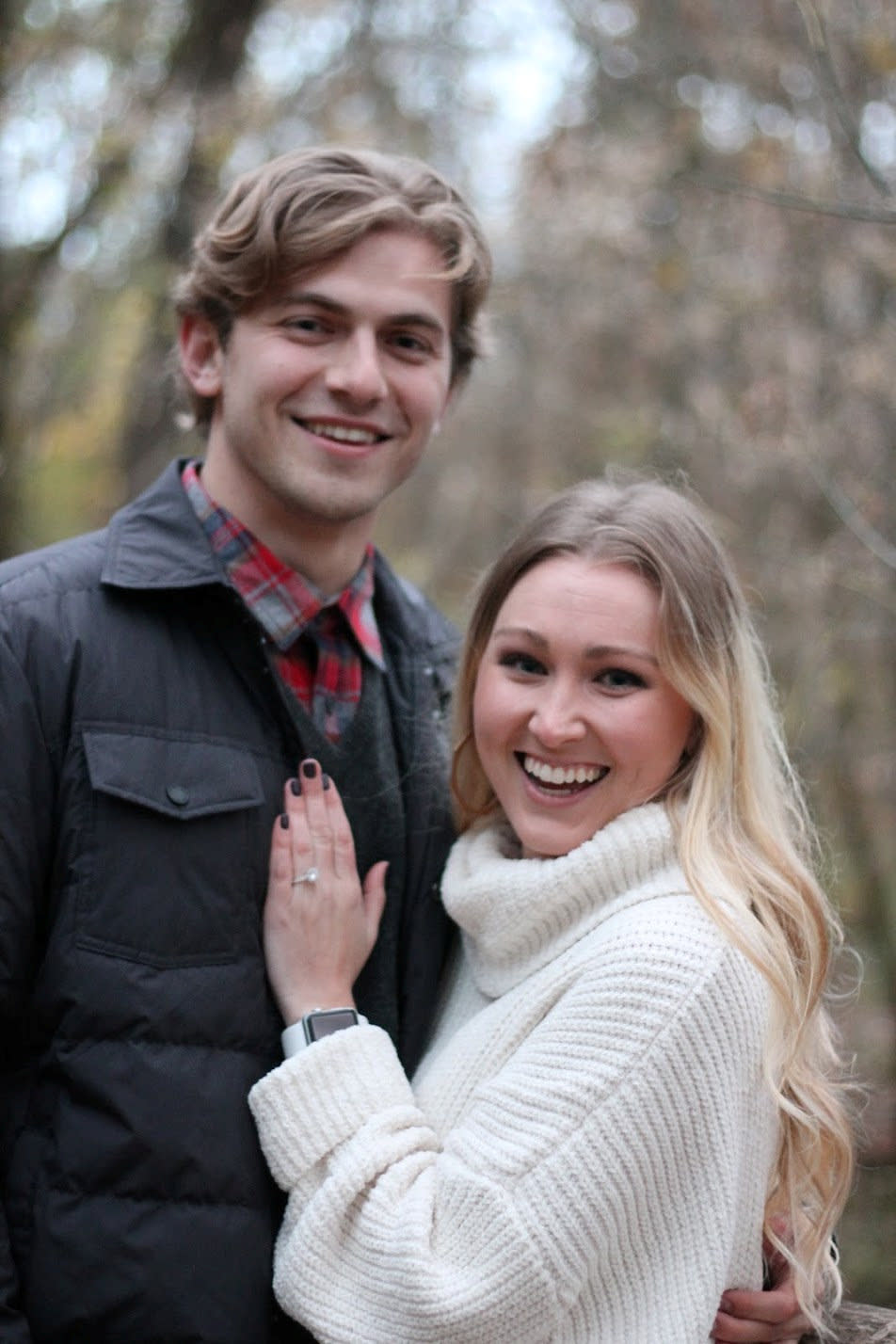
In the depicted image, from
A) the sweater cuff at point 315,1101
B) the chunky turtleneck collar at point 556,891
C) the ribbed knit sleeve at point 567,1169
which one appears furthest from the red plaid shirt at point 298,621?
the ribbed knit sleeve at point 567,1169

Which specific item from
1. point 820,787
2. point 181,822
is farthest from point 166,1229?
point 820,787

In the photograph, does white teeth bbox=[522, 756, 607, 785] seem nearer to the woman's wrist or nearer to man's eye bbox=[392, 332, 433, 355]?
the woman's wrist

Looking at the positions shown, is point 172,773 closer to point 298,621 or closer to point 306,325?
point 298,621

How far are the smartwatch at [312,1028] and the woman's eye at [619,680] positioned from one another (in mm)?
→ 744

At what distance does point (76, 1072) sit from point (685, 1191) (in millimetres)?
988

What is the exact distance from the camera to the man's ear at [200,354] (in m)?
3.12

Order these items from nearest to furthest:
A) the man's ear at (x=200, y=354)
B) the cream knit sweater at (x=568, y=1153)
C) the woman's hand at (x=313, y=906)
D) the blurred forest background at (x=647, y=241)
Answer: the cream knit sweater at (x=568, y=1153) → the woman's hand at (x=313, y=906) → the man's ear at (x=200, y=354) → the blurred forest background at (x=647, y=241)

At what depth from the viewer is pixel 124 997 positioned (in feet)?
7.71

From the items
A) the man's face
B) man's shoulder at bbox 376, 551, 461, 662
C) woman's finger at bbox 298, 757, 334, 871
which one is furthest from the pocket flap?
man's shoulder at bbox 376, 551, 461, 662

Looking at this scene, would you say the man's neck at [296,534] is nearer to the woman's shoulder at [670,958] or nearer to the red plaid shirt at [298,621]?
the red plaid shirt at [298,621]

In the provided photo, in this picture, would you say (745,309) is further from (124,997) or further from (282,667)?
(124,997)

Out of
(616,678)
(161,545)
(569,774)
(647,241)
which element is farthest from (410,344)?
(647,241)

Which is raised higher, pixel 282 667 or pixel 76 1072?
pixel 282 667

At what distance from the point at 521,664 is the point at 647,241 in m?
4.94
